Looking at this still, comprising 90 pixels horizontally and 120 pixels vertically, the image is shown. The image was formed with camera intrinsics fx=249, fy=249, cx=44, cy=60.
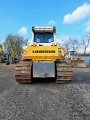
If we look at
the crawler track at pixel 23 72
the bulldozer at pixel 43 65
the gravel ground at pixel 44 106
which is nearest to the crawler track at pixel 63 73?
the bulldozer at pixel 43 65

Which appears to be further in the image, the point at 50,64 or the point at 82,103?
the point at 50,64

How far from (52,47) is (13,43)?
1979 inches

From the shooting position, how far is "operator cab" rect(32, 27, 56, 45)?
13.8m

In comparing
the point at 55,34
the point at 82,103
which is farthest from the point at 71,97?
the point at 55,34

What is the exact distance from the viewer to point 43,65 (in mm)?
11961

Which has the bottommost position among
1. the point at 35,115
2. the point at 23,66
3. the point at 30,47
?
the point at 35,115

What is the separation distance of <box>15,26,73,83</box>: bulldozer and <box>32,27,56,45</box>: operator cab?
28 cm

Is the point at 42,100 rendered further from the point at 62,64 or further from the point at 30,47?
the point at 30,47

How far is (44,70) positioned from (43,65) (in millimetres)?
245

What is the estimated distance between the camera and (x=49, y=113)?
6.48m

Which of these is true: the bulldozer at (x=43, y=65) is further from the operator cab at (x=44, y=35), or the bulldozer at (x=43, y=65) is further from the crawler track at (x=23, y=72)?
the operator cab at (x=44, y=35)

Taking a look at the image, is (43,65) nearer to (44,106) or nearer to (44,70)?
(44,70)

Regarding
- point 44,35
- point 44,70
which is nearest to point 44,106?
point 44,70

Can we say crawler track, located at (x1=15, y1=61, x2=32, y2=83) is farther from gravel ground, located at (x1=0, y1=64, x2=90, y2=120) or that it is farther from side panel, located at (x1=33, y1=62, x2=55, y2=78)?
gravel ground, located at (x1=0, y1=64, x2=90, y2=120)
